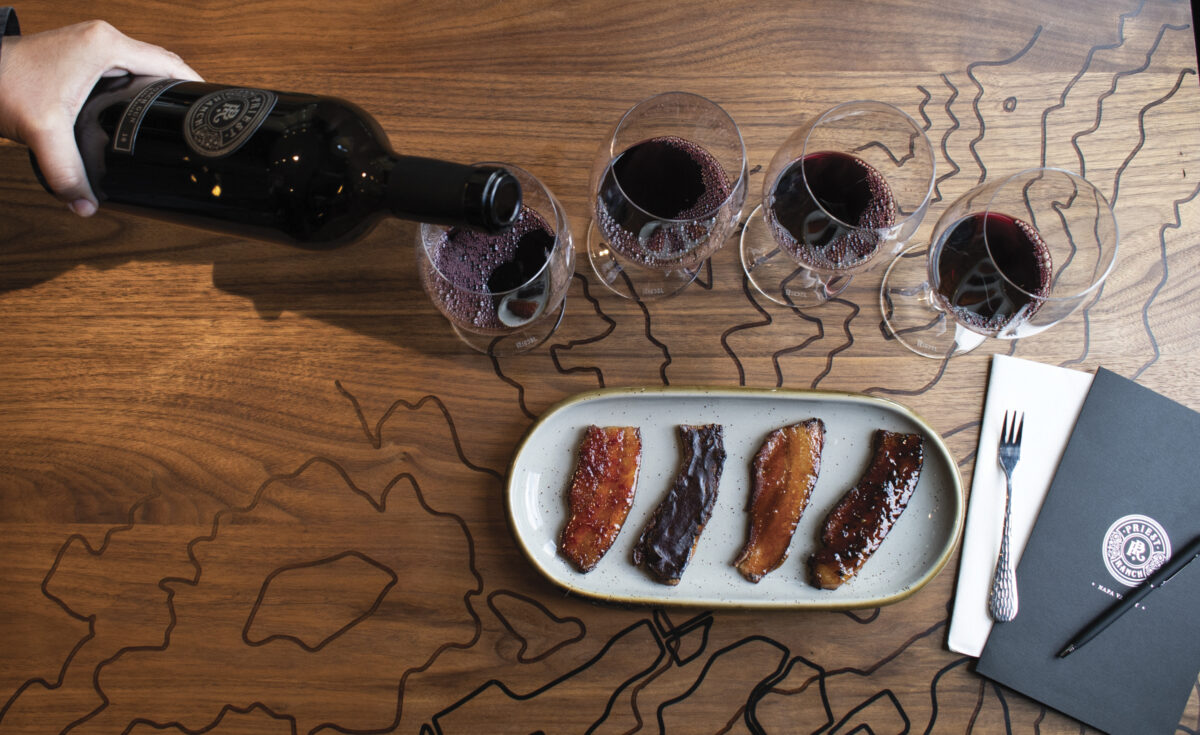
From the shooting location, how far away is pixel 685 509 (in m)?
0.93

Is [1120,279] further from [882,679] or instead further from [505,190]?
[505,190]

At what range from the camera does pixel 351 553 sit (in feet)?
3.14

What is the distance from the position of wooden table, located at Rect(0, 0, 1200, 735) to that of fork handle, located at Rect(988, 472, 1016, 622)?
6cm

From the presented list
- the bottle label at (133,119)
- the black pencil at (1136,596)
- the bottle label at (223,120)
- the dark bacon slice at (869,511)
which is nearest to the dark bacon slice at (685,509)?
the dark bacon slice at (869,511)

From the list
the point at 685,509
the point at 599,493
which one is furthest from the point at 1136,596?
the point at 599,493

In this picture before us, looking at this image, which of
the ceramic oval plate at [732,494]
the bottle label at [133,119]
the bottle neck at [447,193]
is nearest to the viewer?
the bottle neck at [447,193]

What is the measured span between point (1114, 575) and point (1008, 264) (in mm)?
452

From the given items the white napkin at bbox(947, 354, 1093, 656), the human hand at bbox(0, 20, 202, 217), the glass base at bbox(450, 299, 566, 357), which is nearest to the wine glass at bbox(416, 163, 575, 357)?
the glass base at bbox(450, 299, 566, 357)

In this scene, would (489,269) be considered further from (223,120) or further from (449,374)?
(223,120)

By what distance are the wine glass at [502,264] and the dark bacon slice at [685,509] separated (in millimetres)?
277

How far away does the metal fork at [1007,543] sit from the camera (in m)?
0.93

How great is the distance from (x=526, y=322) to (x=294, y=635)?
53 centimetres

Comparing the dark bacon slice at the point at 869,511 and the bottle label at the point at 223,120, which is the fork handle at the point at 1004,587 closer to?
the dark bacon slice at the point at 869,511

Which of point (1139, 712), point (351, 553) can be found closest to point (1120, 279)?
point (1139, 712)
